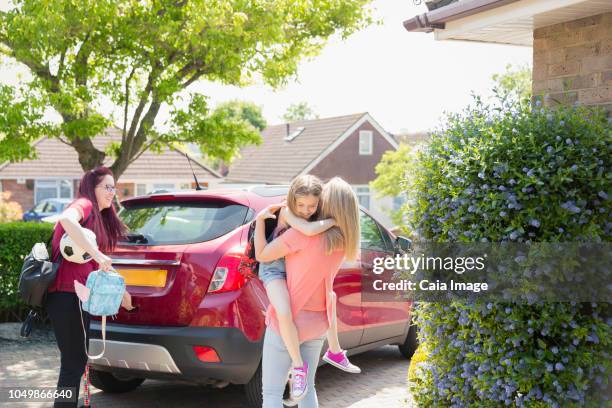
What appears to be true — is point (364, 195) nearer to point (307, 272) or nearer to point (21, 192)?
point (21, 192)

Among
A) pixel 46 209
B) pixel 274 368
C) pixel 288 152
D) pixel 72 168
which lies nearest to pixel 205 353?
pixel 274 368

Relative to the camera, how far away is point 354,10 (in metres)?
12.3

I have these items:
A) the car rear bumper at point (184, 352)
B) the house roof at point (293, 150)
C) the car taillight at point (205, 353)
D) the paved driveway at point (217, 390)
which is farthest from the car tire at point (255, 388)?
the house roof at point (293, 150)

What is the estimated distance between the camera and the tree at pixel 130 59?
31.9 ft

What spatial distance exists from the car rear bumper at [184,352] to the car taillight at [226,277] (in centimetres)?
30

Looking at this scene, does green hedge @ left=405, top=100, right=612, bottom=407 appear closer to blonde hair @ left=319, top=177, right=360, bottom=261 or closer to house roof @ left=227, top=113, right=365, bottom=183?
blonde hair @ left=319, top=177, right=360, bottom=261

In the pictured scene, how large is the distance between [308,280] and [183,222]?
2.07 metres

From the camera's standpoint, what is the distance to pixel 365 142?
132ft

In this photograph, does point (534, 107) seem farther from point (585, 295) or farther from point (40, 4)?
point (40, 4)

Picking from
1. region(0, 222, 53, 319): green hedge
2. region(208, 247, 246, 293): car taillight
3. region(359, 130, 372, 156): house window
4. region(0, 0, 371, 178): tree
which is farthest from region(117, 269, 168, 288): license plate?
region(359, 130, 372, 156): house window

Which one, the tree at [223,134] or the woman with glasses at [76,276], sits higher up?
the tree at [223,134]

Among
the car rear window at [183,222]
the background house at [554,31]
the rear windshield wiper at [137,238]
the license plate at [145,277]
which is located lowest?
the license plate at [145,277]

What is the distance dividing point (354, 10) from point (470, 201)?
8.83 m
